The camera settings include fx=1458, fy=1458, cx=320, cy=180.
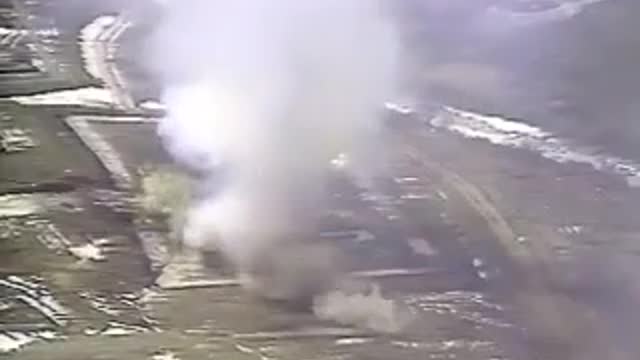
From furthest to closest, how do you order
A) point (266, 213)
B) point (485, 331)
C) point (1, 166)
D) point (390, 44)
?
point (390, 44) < point (1, 166) < point (266, 213) < point (485, 331)

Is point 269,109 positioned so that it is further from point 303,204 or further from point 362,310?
point 362,310

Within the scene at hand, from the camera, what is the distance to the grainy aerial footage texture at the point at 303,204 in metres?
3.49

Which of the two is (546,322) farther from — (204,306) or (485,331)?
(204,306)

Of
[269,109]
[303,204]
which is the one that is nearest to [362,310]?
[303,204]

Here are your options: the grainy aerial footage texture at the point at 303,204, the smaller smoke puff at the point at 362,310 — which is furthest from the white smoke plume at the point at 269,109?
the smaller smoke puff at the point at 362,310

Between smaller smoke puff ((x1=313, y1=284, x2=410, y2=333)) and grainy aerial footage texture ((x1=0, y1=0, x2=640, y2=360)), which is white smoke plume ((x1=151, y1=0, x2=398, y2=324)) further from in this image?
smaller smoke puff ((x1=313, y1=284, x2=410, y2=333))

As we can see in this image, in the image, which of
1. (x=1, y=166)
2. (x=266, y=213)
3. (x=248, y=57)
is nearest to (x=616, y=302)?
(x=266, y=213)

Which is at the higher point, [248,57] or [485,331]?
[248,57]

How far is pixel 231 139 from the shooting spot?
412cm

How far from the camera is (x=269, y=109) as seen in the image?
13.4 feet

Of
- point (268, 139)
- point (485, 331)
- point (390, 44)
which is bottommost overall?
point (485, 331)

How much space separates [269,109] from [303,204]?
29 centimetres

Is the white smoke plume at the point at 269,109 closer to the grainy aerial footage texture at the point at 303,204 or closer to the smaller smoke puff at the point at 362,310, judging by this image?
the grainy aerial footage texture at the point at 303,204

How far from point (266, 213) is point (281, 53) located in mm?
494
